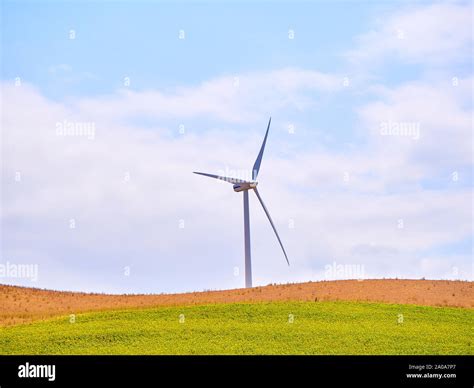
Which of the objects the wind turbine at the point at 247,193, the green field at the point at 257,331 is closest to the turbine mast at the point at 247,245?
the wind turbine at the point at 247,193

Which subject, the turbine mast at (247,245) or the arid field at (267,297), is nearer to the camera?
the arid field at (267,297)

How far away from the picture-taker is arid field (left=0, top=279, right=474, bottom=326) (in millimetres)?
66188

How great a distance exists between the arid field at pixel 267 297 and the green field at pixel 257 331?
4.15 meters

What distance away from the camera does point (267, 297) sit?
66562 millimetres

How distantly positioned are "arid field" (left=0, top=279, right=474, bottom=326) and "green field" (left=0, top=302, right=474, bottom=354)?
4153mm

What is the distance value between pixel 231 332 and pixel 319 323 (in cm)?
720

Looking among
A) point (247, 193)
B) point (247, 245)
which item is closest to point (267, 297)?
point (247, 245)

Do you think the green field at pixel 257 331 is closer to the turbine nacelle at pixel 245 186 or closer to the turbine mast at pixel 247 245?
the turbine mast at pixel 247 245

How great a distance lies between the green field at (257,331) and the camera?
47.7m

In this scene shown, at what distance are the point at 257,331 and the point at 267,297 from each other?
1521cm
